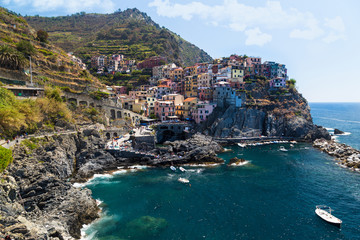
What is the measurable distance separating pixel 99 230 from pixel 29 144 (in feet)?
66.4

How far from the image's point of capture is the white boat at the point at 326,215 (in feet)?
97.0

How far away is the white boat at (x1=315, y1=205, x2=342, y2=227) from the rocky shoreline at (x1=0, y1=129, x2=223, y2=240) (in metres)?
33.9

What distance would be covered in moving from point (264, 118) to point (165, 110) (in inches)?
1631

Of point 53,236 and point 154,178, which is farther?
point 154,178

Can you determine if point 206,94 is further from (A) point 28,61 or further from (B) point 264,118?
(A) point 28,61

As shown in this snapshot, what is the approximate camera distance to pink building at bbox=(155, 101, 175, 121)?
270 ft

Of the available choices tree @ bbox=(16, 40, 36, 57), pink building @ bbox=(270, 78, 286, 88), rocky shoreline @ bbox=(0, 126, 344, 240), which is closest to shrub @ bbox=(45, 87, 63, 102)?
rocky shoreline @ bbox=(0, 126, 344, 240)

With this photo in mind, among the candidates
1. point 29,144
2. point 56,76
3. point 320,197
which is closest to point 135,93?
point 56,76

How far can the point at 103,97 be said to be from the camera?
68.8 meters

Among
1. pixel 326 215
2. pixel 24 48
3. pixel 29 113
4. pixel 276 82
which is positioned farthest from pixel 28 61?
pixel 276 82

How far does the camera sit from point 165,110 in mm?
82625

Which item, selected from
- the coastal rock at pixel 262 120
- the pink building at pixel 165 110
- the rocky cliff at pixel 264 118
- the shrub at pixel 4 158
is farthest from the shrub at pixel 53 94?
the rocky cliff at pixel 264 118

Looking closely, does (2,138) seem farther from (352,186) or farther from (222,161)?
(352,186)

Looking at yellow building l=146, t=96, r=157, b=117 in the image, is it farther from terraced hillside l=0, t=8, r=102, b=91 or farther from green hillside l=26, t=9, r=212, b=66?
green hillside l=26, t=9, r=212, b=66
